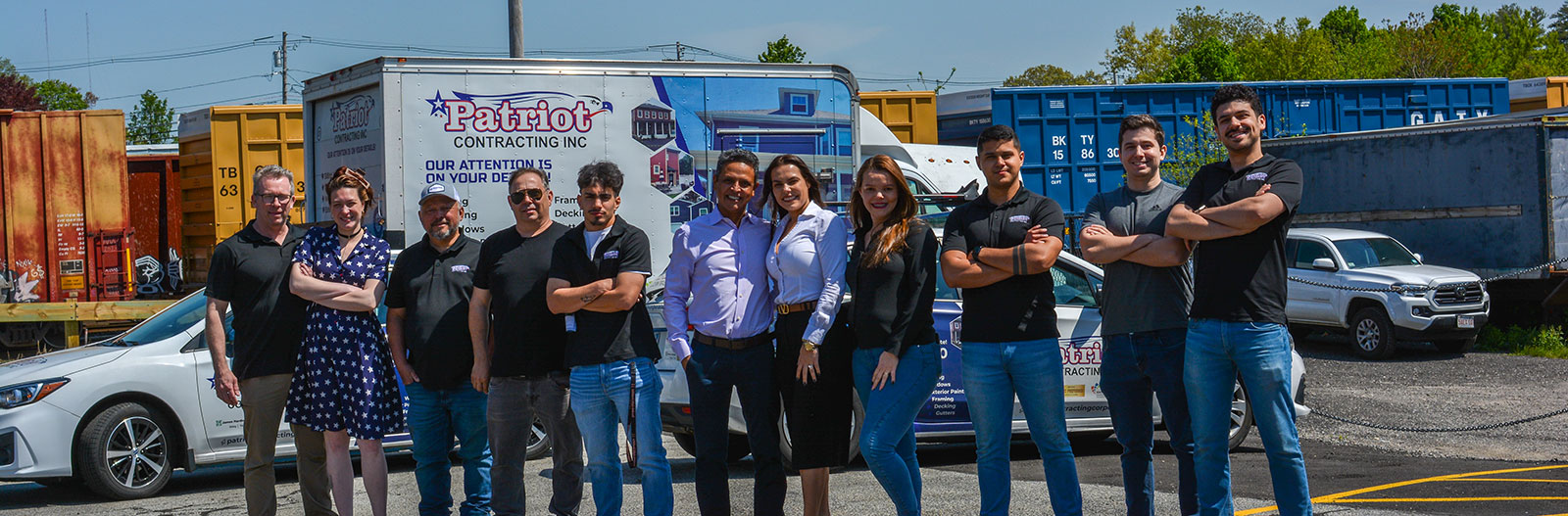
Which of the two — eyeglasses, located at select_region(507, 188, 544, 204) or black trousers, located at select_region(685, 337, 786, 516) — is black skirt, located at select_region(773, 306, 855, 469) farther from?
eyeglasses, located at select_region(507, 188, 544, 204)

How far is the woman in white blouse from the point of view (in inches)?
215

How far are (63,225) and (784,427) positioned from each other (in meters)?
11.9

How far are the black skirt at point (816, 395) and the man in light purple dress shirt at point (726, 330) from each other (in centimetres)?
9

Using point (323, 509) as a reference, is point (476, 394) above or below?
above

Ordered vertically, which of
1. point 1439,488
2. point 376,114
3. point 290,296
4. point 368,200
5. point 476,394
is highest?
point 376,114

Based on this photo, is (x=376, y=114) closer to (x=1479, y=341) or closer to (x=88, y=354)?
(x=88, y=354)

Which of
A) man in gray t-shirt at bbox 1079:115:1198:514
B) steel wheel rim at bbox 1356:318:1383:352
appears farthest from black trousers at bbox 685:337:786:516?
steel wheel rim at bbox 1356:318:1383:352

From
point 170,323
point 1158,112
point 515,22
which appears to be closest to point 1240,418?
point 170,323

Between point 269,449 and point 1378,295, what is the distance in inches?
522

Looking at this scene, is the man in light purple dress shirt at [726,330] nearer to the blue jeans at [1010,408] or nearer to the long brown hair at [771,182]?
the long brown hair at [771,182]

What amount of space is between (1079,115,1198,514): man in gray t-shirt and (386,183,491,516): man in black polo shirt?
2839mm

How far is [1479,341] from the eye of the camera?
16.5 meters

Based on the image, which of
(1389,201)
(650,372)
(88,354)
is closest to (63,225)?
(88,354)

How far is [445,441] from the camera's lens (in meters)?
6.22
